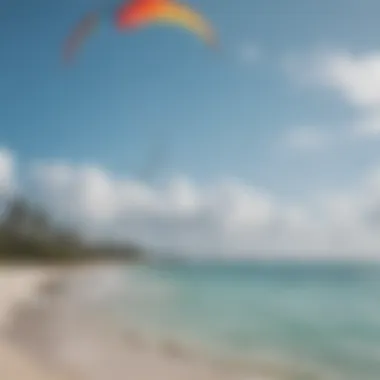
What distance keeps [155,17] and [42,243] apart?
0.80 metres

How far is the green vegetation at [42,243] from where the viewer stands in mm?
1676

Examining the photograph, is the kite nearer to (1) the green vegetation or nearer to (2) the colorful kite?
(2) the colorful kite

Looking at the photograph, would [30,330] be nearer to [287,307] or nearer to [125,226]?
[125,226]

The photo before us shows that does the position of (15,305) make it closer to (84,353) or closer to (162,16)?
(84,353)

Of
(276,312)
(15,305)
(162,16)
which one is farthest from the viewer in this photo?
(15,305)

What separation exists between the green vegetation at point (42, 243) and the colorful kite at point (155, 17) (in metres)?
0.56

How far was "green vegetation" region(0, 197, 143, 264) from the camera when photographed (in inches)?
66.0

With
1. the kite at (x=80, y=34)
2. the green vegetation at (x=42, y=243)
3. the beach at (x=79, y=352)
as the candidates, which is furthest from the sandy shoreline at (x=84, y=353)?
the kite at (x=80, y=34)

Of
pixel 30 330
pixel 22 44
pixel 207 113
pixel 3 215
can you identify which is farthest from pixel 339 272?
pixel 22 44

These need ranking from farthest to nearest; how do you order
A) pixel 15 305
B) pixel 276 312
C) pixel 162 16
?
pixel 15 305
pixel 162 16
pixel 276 312

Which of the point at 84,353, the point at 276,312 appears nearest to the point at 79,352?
the point at 84,353

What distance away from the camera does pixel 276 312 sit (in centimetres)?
Answer: 152

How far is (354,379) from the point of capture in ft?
4.70

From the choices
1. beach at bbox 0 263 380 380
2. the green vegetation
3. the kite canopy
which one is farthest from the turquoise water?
the kite canopy
